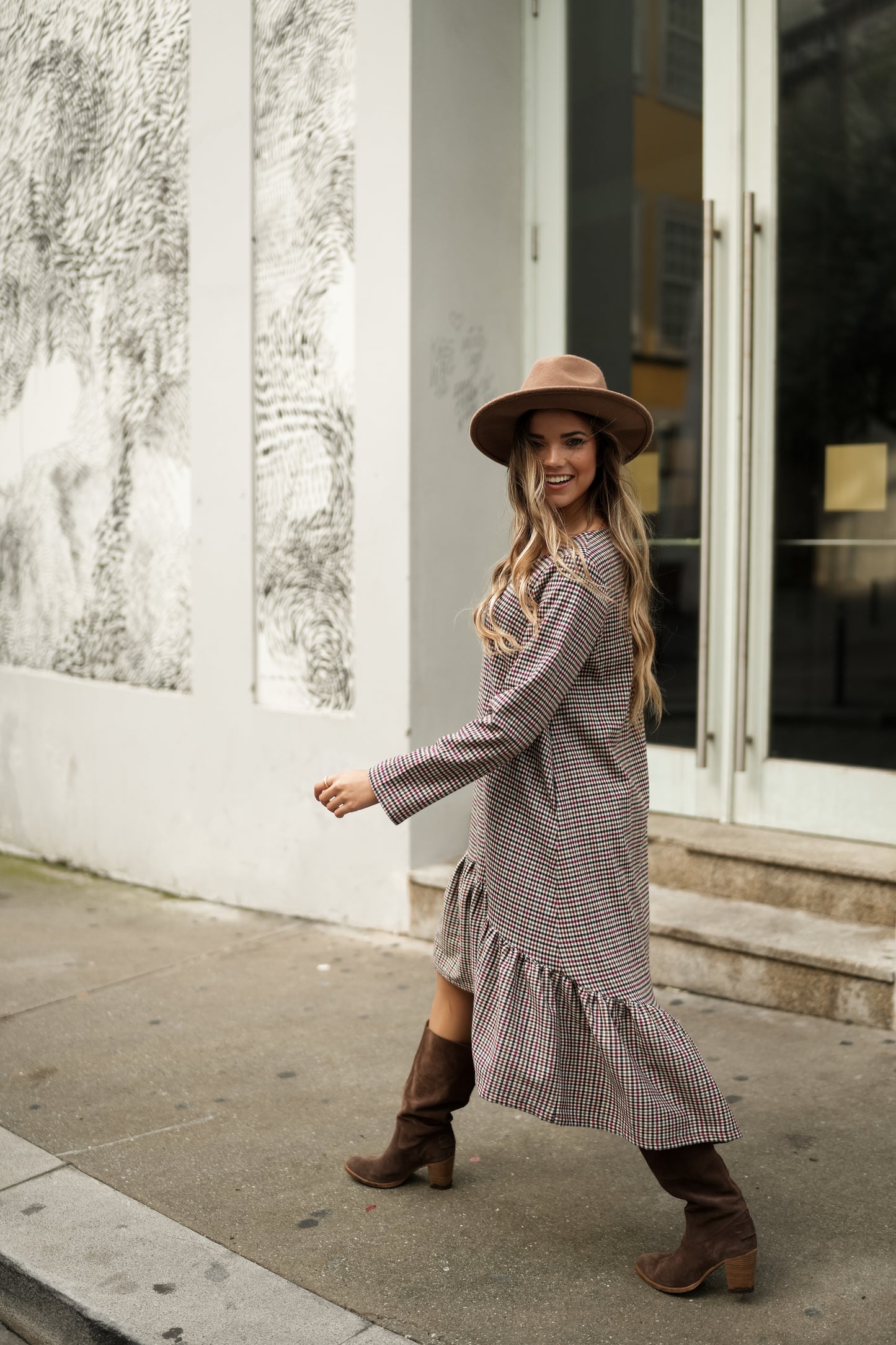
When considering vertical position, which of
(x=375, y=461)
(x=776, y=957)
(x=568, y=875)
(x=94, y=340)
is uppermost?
(x=94, y=340)

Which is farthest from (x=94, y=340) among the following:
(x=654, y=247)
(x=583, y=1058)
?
(x=583, y=1058)

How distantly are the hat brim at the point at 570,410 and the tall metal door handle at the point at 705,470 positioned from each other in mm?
2047

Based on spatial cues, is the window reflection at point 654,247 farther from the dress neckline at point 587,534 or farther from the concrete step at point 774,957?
the dress neckline at point 587,534

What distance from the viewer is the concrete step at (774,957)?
3980 mm

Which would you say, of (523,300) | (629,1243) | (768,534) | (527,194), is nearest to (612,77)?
(527,194)

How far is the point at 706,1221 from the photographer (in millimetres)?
2623

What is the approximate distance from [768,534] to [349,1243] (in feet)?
9.72

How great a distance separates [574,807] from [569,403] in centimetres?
82

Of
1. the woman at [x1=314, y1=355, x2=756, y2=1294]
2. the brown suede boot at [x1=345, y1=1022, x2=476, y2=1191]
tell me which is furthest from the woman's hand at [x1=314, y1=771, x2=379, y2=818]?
the brown suede boot at [x1=345, y1=1022, x2=476, y2=1191]

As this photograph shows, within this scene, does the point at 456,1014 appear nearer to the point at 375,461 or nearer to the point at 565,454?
the point at 565,454

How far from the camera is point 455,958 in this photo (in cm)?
292

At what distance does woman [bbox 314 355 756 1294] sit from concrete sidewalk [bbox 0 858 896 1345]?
0.18 m

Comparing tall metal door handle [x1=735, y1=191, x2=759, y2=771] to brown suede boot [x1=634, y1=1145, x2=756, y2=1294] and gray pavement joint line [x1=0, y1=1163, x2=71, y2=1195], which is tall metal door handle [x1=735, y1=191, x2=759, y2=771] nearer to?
brown suede boot [x1=634, y1=1145, x2=756, y2=1294]

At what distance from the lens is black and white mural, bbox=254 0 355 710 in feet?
17.4
